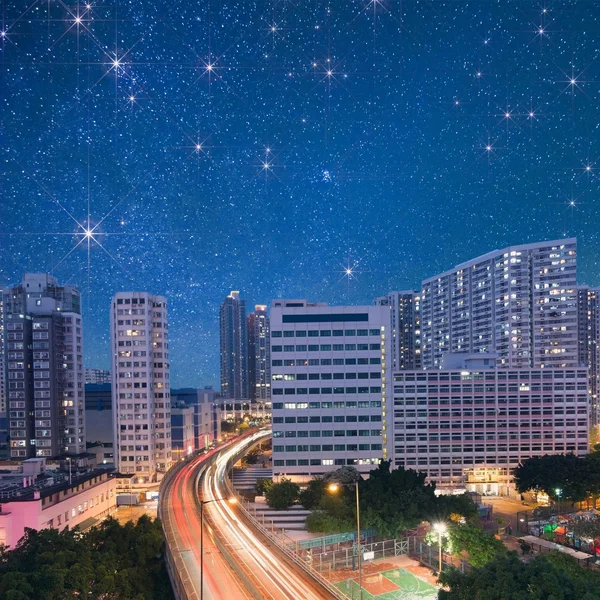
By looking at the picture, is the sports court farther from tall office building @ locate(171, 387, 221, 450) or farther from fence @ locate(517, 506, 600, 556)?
tall office building @ locate(171, 387, 221, 450)

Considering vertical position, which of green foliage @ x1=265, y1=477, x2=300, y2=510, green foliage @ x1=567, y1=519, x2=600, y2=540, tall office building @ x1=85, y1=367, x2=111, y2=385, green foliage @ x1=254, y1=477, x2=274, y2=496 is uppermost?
green foliage @ x1=567, y1=519, x2=600, y2=540

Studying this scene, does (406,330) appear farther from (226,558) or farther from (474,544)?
(226,558)

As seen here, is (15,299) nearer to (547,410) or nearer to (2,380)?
(2,380)

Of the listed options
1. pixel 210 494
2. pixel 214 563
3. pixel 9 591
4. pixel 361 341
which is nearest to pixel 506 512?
pixel 361 341

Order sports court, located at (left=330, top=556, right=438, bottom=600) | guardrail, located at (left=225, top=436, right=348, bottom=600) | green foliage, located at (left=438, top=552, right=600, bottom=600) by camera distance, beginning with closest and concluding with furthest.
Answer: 1. green foliage, located at (left=438, top=552, right=600, bottom=600)
2. guardrail, located at (left=225, top=436, right=348, bottom=600)
3. sports court, located at (left=330, top=556, right=438, bottom=600)

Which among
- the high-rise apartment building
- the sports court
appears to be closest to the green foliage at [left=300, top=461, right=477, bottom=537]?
the sports court

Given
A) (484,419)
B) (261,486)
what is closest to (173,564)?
(261,486)

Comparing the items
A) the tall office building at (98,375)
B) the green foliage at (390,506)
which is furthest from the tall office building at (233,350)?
the green foliage at (390,506)
